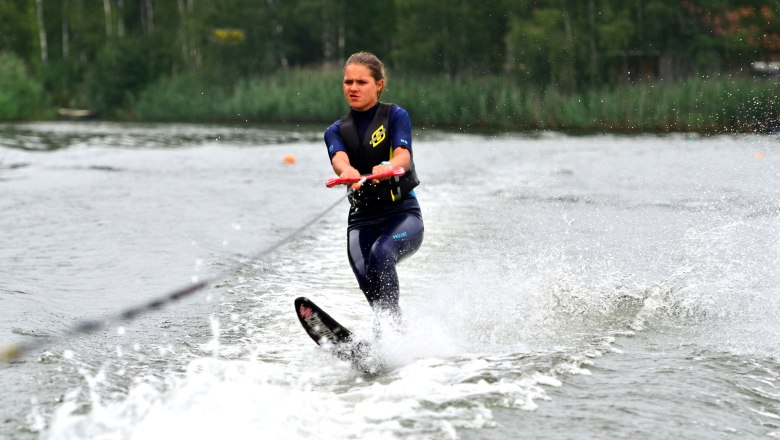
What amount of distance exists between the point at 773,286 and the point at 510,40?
3095 cm

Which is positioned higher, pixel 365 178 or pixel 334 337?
pixel 365 178

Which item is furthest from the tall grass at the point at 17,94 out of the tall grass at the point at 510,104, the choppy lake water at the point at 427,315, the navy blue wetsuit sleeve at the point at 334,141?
the navy blue wetsuit sleeve at the point at 334,141

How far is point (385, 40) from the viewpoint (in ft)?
159

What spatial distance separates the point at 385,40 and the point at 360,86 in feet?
143

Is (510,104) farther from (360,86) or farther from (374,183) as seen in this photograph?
(374,183)

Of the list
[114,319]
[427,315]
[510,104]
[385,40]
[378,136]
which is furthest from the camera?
[385,40]

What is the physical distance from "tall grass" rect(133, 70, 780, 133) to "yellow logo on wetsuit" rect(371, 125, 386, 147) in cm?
2213

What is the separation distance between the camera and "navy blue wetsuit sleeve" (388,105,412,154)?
5402 mm

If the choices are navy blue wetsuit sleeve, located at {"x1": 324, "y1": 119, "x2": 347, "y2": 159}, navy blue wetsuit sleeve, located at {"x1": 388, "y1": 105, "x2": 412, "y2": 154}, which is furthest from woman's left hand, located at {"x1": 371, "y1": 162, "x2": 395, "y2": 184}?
navy blue wetsuit sleeve, located at {"x1": 324, "y1": 119, "x2": 347, "y2": 159}

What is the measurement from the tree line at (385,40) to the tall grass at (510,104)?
2901 millimetres

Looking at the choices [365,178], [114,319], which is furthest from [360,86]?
[114,319]

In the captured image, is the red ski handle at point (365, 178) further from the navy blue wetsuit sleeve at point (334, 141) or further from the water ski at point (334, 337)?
the water ski at point (334, 337)

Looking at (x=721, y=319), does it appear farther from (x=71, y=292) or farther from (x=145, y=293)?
(x=71, y=292)

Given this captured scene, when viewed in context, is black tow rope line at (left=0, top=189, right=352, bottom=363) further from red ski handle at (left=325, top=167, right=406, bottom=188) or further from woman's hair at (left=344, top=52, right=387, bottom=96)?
woman's hair at (left=344, top=52, right=387, bottom=96)
